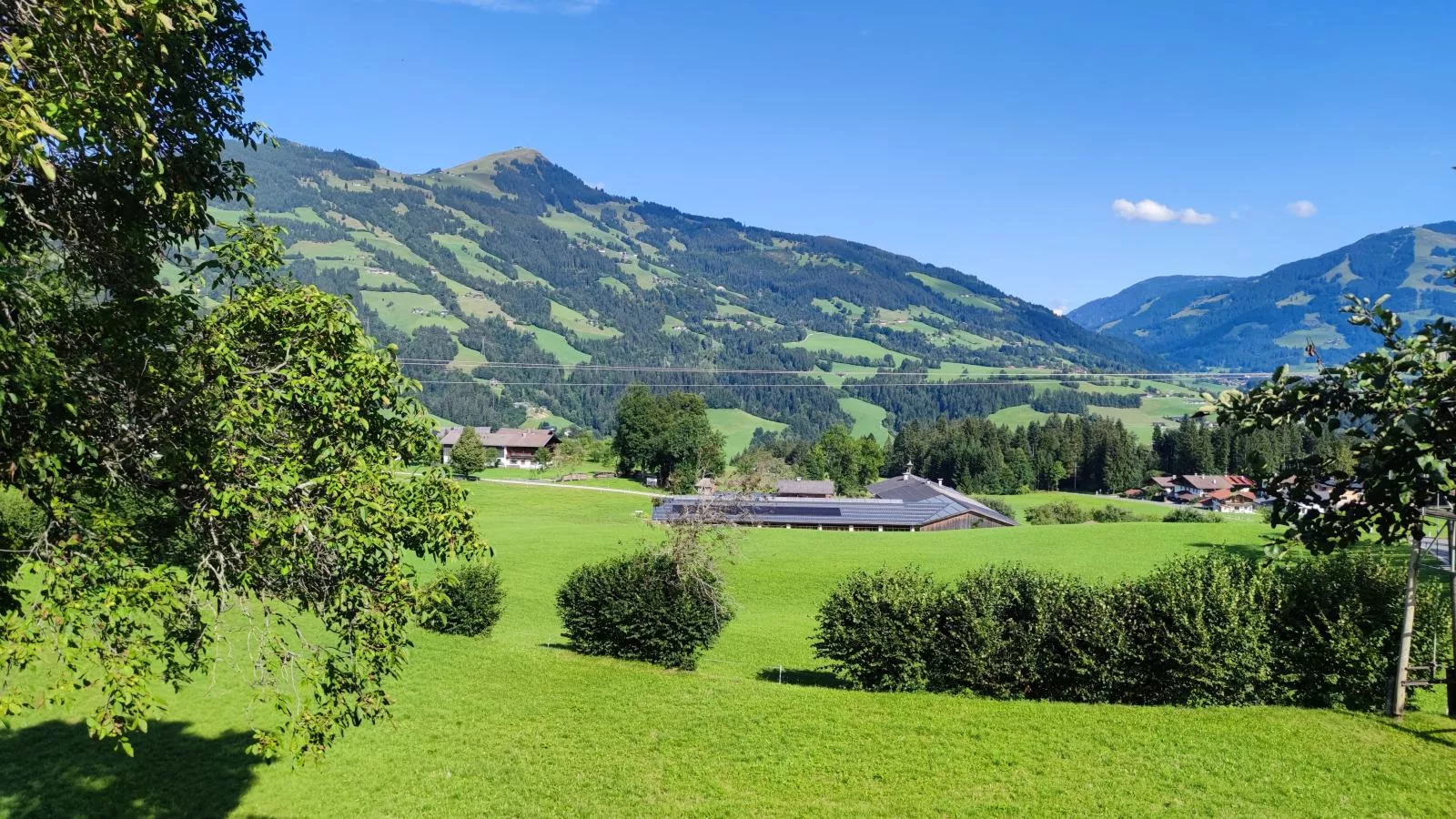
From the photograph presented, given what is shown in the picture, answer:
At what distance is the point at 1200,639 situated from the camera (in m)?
20.2

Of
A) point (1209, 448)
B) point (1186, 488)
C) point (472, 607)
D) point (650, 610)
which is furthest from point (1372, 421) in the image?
point (1209, 448)

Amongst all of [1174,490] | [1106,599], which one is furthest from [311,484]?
[1174,490]

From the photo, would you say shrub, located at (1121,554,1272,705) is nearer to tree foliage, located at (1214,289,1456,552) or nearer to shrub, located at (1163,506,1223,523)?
tree foliage, located at (1214,289,1456,552)

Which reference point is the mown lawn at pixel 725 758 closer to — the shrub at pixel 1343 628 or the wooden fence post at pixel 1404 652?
the wooden fence post at pixel 1404 652

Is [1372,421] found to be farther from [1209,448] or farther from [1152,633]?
[1209,448]

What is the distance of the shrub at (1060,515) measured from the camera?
3637 inches

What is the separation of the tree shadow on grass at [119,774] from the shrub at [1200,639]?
68.7 ft

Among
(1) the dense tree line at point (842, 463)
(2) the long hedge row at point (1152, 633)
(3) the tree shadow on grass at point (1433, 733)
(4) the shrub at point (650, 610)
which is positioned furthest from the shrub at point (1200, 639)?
(1) the dense tree line at point (842, 463)

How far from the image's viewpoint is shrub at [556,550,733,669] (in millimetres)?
26844

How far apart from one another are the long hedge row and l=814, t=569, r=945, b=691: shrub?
4 centimetres

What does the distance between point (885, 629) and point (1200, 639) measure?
7.83 metres

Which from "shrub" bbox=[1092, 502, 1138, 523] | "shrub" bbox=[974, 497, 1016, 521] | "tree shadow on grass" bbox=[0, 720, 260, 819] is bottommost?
"shrub" bbox=[974, 497, 1016, 521]

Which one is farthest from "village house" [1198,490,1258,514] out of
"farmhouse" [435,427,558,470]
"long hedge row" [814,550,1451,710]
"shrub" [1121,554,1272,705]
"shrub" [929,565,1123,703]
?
"farmhouse" [435,427,558,470]

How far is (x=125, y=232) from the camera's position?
30.0 feet
